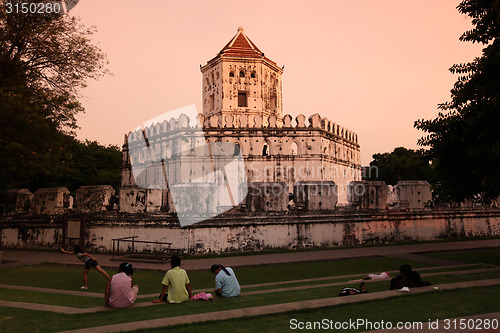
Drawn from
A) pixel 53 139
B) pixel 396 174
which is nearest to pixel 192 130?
pixel 53 139

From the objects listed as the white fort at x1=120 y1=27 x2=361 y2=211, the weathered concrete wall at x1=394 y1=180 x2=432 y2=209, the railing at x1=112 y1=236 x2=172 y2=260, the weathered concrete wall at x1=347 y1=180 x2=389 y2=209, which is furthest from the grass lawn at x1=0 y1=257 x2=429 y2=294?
the white fort at x1=120 y1=27 x2=361 y2=211

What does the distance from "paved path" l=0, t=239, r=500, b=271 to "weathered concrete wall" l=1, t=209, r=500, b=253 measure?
27.1 inches

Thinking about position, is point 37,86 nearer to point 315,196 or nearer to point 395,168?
point 315,196

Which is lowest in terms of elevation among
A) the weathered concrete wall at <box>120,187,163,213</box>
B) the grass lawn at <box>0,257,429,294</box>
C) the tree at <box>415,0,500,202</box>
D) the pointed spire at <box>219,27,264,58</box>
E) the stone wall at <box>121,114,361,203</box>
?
the grass lawn at <box>0,257,429,294</box>

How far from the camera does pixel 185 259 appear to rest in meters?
10.2

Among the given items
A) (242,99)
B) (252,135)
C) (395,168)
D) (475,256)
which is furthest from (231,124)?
(395,168)

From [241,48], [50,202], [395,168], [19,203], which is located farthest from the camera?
[395,168]

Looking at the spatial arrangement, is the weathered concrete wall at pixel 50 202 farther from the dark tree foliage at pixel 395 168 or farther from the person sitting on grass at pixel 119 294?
the dark tree foliage at pixel 395 168

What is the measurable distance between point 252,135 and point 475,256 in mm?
19981

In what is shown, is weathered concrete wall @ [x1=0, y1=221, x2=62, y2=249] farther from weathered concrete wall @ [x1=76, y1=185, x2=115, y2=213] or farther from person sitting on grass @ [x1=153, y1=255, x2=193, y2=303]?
person sitting on grass @ [x1=153, y1=255, x2=193, y2=303]

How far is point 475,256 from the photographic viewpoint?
10.1 meters

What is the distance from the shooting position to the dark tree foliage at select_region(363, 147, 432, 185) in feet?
155

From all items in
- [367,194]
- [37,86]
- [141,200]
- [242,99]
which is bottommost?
[141,200]

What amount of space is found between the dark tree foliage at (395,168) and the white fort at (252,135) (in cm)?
1643
